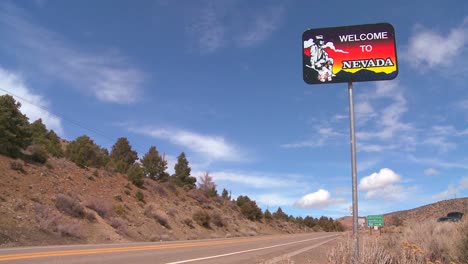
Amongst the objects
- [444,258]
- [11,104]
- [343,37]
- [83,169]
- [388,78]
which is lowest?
[444,258]

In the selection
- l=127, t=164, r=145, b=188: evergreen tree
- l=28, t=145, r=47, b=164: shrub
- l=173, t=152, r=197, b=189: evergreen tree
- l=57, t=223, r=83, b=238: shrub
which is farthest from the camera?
l=173, t=152, r=197, b=189: evergreen tree

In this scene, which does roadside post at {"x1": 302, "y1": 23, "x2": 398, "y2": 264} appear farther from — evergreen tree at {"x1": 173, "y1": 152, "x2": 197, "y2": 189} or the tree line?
evergreen tree at {"x1": 173, "y1": 152, "x2": 197, "y2": 189}

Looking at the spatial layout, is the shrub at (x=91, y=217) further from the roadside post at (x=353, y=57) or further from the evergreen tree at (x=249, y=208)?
the evergreen tree at (x=249, y=208)

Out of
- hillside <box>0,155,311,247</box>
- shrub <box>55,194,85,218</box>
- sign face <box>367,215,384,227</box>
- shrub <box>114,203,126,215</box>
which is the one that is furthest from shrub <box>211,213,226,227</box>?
shrub <box>55,194,85,218</box>

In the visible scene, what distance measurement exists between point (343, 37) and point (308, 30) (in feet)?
1.97

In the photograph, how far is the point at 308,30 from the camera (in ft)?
22.5

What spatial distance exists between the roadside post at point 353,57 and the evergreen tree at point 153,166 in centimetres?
5364

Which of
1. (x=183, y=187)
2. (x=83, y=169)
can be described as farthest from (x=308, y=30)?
(x=183, y=187)

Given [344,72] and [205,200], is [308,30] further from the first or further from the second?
[205,200]

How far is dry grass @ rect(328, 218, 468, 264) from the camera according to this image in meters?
7.50

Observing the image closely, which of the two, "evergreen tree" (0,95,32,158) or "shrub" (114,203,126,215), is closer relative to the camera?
"evergreen tree" (0,95,32,158)

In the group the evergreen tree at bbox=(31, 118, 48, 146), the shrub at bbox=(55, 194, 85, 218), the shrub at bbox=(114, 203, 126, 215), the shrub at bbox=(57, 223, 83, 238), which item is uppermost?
the evergreen tree at bbox=(31, 118, 48, 146)

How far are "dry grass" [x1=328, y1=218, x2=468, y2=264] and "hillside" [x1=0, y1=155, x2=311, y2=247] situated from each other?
16814mm


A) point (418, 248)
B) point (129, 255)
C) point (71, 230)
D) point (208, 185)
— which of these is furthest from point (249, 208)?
point (418, 248)
